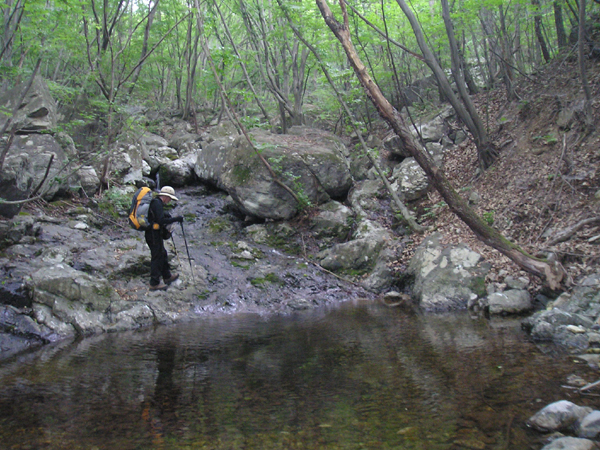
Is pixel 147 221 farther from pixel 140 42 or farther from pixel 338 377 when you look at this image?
pixel 140 42

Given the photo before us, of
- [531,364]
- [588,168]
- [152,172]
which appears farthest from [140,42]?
[531,364]

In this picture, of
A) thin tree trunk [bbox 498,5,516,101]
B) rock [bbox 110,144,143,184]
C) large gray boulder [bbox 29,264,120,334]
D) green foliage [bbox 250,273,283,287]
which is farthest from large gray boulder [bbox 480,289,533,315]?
rock [bbox 110,144,143,184]

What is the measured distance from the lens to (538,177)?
9273mm

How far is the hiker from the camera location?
24.1 ft

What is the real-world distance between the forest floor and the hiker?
5354 mm

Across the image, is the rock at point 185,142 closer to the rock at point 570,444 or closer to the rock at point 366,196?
the rock at point 366,196

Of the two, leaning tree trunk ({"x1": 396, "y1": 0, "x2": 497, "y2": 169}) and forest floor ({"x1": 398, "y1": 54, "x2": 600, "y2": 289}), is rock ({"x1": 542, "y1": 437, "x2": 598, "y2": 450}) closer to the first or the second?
forest floor ({"x1": 398, "y1": 54, "x2": 600, "y2": 289})

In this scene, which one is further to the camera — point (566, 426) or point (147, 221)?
point (147, 221)

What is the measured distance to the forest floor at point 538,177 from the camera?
7461 millimetres

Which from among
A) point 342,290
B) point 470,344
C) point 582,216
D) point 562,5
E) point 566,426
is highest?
point 562,5

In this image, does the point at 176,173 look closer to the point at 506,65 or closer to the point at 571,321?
the point at 506,65

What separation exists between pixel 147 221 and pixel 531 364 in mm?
6201

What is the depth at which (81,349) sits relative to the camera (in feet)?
18.0

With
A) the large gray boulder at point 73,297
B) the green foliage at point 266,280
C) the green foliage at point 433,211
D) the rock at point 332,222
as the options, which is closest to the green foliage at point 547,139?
the green foliage at point 433,211
